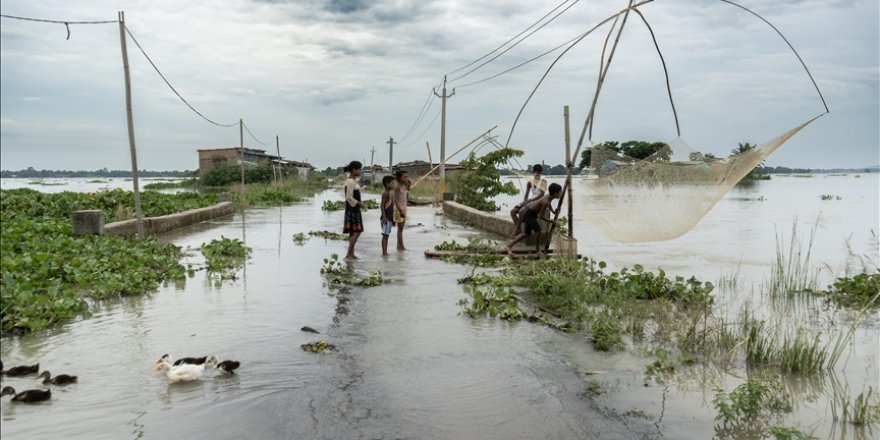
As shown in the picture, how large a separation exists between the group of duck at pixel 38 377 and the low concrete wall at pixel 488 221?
7387 mm

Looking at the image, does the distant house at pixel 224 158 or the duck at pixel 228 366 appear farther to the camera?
the distant house at pixel 224 158

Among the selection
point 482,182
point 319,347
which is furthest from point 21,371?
point 482,182

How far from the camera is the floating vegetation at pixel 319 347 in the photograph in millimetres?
4926

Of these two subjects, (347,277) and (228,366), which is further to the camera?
(347,277)

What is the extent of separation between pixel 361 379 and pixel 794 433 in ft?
8.38

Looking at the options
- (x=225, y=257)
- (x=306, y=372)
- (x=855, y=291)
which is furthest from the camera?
(x=225, y=257)

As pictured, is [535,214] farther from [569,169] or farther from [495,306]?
[495,306]

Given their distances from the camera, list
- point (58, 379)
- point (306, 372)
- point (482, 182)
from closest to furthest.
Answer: point (58, 379) → point (306, 372) → point (482, 182)

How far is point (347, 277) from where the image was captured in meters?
8.16

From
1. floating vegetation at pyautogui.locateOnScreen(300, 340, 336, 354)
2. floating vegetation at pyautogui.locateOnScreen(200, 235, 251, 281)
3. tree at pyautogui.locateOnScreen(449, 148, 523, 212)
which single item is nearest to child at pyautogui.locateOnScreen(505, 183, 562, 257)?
floating vegetation at pyautogui.locateOnScreen(200, 235, 251, 281)

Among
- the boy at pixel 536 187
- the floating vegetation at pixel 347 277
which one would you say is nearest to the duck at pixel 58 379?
the floating vegetation at pixel 347 277

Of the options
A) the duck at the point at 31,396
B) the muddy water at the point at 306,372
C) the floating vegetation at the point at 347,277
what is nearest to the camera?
the muddy water at the point at 306,372

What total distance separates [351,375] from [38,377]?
1990mm

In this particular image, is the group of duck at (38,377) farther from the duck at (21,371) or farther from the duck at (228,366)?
the duck at (228,366)
